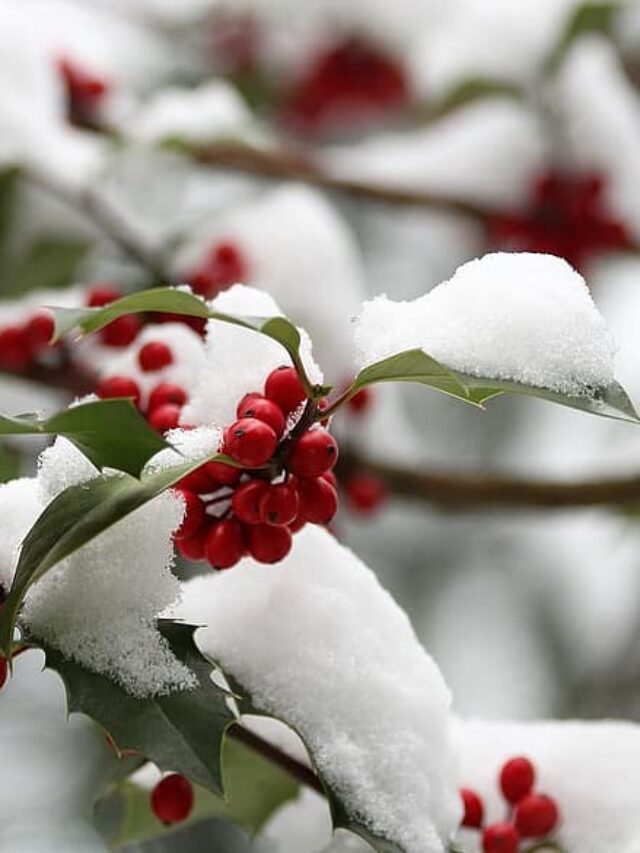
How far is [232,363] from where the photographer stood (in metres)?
0.80

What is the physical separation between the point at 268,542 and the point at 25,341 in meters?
0.70

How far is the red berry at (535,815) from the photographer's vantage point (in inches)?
33.8

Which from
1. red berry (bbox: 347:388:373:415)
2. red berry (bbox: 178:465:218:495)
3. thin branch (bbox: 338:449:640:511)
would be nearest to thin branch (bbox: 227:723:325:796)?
red berry (bbox: 178:465:218:495)

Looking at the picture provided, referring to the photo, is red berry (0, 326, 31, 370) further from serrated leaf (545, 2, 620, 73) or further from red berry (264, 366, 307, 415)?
serrated leaf (545, 2, 620, 73)

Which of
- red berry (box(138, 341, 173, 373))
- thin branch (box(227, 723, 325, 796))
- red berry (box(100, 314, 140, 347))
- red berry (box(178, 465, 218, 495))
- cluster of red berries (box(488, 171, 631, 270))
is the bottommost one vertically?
cluster of red berries (box(488, 171, 631, 270))

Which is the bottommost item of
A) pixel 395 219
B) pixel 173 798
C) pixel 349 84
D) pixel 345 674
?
pixel 395 219

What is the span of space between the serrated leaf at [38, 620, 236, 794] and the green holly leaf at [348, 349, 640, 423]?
169 millimetres

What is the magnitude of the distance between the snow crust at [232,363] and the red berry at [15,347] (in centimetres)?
60

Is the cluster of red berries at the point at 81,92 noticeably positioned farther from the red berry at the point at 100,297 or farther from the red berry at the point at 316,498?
the red berry at the point at 316,498

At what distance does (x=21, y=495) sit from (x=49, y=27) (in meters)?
1.49

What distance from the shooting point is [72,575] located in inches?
27.8

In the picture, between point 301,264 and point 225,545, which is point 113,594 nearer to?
point 225,545

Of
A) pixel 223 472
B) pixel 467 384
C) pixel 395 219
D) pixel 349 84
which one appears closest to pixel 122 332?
pixel 223 472

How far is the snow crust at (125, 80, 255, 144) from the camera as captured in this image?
5.42 feet
